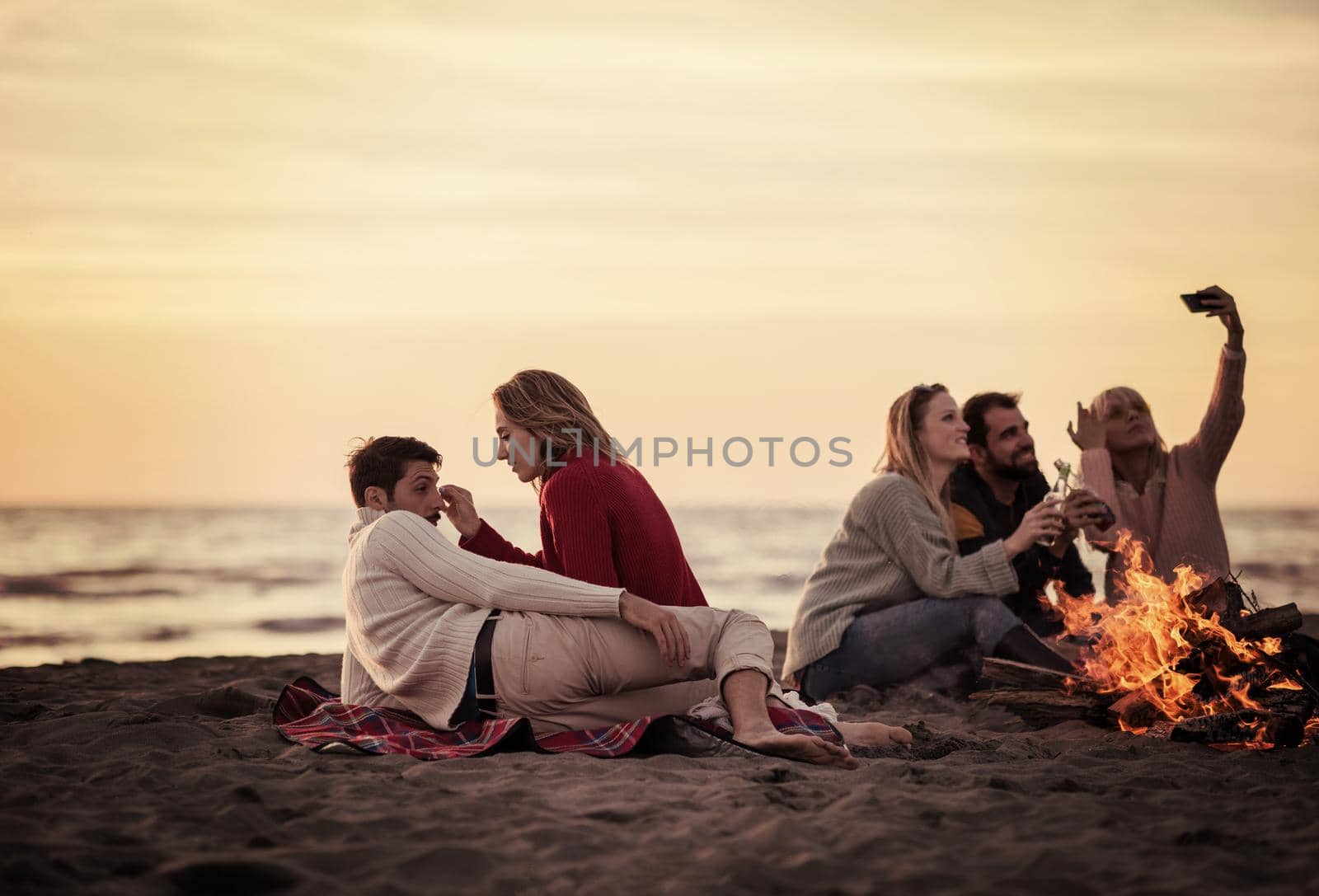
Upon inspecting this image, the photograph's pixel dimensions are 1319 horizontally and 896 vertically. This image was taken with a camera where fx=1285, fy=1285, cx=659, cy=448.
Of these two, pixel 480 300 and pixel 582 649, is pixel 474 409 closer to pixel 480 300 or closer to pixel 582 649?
pixel 582 649

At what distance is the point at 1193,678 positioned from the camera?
4.68 metres

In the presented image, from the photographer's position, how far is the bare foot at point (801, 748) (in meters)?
3.97

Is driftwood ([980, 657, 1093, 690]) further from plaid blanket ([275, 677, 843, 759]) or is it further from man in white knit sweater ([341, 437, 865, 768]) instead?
man in white knit sweater ([341, 437, 865, 768])

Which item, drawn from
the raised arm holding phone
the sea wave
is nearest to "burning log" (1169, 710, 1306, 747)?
the raised arm holding phone

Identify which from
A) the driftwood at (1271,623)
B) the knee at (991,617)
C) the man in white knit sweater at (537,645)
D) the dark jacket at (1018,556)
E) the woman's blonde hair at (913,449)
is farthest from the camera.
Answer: the dark jacket at (1018,556)

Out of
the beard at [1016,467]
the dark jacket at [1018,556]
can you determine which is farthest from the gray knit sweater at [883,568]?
the beard at [1016,467]

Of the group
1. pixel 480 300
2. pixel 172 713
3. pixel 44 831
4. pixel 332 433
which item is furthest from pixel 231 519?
pixel 44 831

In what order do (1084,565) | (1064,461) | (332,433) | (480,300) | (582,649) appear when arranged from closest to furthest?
(582,649)
(1064,461)
(1084,565)
(480,300)
(332,433)

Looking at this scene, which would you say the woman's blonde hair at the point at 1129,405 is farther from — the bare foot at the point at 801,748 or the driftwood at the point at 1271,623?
the bare foot at the point at 801,748

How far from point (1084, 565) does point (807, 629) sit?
1.54 metres

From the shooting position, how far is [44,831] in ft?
10.3

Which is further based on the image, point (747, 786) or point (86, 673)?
point (86, 673)

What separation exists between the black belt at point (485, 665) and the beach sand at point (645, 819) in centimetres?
30

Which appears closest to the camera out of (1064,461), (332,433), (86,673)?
(1064,461)
